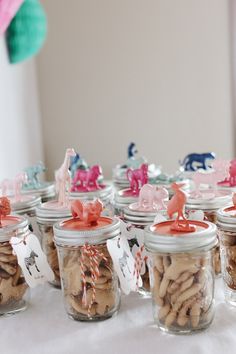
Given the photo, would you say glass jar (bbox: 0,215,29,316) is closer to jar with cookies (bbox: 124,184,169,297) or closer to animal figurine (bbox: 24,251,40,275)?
animal figurine (bbox: 24,251,40,275)

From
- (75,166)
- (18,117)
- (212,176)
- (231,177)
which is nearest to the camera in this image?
(212,176)

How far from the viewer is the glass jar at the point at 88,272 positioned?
2.36ft

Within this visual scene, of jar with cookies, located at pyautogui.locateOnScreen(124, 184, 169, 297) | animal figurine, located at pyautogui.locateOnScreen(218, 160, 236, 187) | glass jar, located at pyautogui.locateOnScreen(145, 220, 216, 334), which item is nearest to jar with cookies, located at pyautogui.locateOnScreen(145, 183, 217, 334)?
glass jar, located at pyautogui.locateOnScreen(145, 220, 216, 334)

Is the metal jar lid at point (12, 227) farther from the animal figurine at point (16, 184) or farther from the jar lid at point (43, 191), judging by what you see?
the jar lid at point (43, 191)

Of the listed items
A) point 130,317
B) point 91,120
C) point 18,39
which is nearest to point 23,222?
point 130,317

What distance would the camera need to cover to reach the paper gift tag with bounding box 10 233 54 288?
759mm

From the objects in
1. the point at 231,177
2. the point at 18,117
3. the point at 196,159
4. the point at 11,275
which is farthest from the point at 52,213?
the point at 18,117

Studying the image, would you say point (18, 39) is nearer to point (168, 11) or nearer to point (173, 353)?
point (168, 11)

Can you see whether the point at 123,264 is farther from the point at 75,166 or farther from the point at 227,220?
the point at 75,166

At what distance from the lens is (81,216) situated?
754 mm

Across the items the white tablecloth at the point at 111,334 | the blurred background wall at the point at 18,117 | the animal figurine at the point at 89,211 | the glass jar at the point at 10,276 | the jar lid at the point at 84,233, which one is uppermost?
the blurred background wall at the point at 18,117

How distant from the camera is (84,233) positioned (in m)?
0.72

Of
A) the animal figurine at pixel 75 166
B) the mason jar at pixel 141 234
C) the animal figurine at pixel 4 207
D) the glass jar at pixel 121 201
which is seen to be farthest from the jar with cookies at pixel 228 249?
the animal figurine at pixel 75 166

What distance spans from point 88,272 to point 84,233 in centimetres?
6
